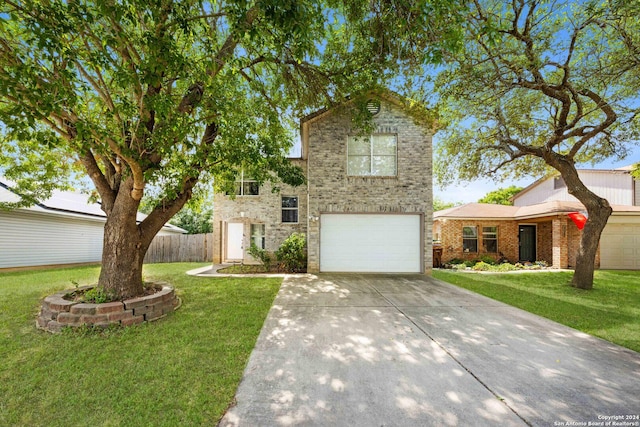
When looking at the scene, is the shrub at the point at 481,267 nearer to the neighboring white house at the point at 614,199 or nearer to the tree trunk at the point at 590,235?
the tree trunk at the point at 590,235

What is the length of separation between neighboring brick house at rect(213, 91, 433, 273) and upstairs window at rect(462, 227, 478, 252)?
600 centimetres

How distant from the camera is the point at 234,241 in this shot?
13.0 m

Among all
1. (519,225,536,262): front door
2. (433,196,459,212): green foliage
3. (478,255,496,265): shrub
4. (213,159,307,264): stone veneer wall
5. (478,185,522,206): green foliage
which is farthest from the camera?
(433,196,459,212): green foliage

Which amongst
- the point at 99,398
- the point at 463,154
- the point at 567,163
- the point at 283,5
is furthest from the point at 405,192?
the point at 99,398

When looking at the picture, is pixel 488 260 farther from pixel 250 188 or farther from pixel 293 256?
pixel 250 188

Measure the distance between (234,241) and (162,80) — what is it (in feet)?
31.6

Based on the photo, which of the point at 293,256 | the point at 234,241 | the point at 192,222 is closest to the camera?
the point at 293,256

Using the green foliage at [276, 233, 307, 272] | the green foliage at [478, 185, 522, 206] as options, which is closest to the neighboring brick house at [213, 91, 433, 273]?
the green foliage at [276, 233, 307, 272]

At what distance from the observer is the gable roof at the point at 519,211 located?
1220 centimetres

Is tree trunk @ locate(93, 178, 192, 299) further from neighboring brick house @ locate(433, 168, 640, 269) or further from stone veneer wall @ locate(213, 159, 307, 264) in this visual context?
neighboring brick house @ locate(433, 168, 640, 269)

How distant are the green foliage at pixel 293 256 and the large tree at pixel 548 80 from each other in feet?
22.5

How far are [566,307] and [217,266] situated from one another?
12.1 metres

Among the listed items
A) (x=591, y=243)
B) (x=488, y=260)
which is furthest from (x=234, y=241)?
(x=591, y=243)

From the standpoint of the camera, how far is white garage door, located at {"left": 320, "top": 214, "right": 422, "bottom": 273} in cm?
985
